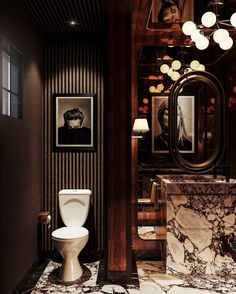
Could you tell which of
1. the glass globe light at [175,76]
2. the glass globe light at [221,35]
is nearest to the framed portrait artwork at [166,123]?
the glass globe light at [175,76]

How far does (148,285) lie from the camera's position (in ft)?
9.94

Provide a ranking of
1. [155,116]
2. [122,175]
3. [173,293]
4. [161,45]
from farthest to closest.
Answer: [155,116], [161,45], [122,175], [173,293]

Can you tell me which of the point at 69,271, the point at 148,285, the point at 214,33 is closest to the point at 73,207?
the point at 69,271

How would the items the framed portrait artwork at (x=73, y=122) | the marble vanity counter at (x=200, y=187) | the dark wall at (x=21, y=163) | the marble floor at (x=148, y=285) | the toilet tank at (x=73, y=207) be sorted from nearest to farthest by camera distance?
the dark wall at (x=21, y=163) → the marble floor at (x=148, y=285) → the marble vanity counter at (x=200, y=187) → the toilet tank at (x=73, y=207) → the framed portrait artwork at (x=73, y=122)

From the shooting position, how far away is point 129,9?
9.95 ft

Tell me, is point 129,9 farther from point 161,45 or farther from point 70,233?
point 70,233

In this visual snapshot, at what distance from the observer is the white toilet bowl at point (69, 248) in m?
3.04

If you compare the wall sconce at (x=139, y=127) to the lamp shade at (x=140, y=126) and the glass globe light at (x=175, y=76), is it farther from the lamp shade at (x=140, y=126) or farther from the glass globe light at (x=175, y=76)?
the glass globe light at (x=175, y=76)

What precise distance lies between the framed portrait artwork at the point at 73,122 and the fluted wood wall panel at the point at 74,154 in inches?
3.0

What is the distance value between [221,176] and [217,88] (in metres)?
0.99

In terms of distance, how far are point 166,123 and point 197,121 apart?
381mm

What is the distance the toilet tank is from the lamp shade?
0.90m

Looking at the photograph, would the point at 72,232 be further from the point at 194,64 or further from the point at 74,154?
the point at 194,64

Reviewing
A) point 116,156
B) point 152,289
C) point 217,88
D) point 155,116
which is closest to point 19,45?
point 116,156
